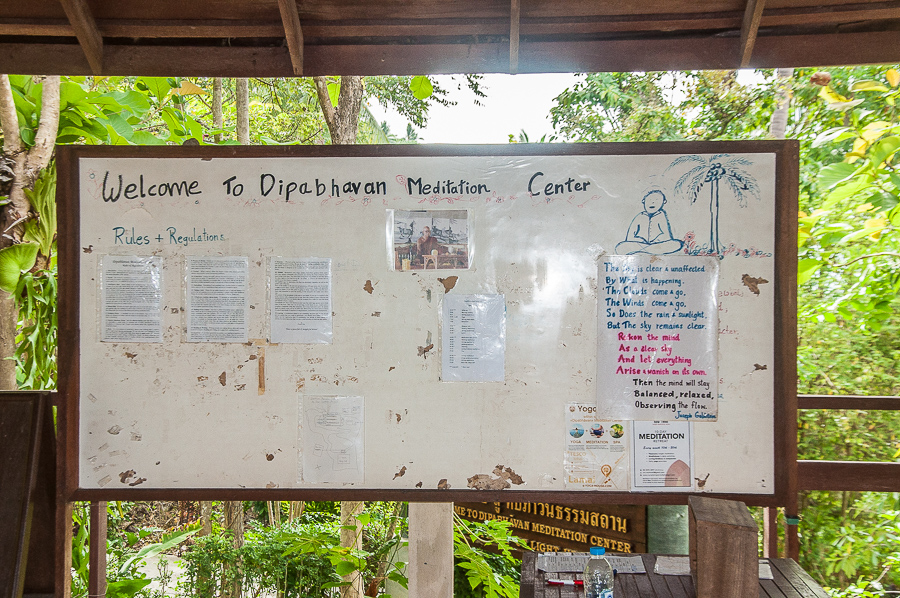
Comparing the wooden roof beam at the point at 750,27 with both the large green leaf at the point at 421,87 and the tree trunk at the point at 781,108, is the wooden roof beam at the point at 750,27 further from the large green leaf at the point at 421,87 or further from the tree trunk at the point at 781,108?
the tree trunk at the point at 781,108

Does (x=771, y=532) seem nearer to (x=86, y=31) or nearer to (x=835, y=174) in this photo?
(x=835, y=174)

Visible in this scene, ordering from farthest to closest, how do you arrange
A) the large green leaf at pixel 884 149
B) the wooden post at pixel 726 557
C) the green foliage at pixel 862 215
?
1. the green foliage at pixel 862 215
2. the large green leaf at pixel 884 149
3. the wooden post at pixel 726 557

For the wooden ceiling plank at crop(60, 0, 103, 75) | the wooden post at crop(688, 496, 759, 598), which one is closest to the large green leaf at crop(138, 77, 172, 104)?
the wooden ceiling plank at crop(60, 0, 103, 75)

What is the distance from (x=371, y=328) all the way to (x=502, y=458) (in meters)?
0.69

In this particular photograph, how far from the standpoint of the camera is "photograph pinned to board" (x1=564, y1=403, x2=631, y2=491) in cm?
196

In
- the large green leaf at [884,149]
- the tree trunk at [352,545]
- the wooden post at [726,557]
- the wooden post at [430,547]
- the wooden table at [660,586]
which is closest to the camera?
the wooden post at [726,557]

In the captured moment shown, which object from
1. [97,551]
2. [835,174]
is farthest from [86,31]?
[835,174]

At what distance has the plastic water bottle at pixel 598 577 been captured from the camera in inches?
71.5

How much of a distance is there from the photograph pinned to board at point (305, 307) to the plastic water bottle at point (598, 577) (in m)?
1.26

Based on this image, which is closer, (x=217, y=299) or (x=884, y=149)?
(x=217, y=299)

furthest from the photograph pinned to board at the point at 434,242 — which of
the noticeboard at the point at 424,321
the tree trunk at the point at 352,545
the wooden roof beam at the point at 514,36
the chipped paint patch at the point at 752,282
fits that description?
the tree trunk at the point at 352,545

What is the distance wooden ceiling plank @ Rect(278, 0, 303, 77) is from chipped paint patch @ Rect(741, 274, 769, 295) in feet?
5.72

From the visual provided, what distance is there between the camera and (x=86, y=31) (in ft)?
5.50

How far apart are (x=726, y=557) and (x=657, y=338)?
731 millimetres
